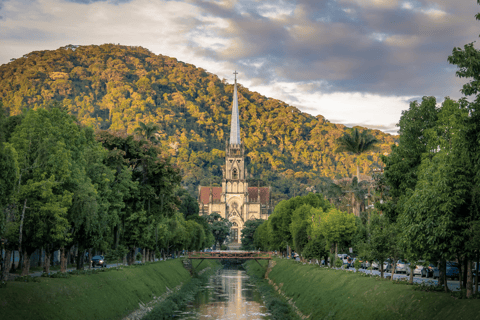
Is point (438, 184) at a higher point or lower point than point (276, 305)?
higher

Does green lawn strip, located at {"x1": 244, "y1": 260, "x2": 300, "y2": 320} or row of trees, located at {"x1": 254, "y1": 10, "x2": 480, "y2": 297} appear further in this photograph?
green lawn strip, located at {"x1": 244, "y1": 260, "x2": 300, "y2": 320}

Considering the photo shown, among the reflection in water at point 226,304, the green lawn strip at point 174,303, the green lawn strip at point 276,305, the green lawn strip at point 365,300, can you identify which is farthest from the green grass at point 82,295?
the green lawn strip at point 365,300

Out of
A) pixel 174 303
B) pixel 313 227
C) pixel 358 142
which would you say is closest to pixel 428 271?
pixel 313 227

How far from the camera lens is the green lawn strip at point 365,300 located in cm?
2764

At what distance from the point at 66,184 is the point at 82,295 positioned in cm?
918

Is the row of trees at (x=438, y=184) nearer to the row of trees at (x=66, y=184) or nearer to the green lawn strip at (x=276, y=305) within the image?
the green lawn strip at (x=276, y=305)

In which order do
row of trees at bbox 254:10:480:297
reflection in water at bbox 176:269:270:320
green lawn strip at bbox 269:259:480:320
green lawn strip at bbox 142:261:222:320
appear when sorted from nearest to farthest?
row of trees at bbox 254:10:480:297 < green lawn strip at bbox 269:259:480:320 < green lawn strip at bbox 142:261:222:320 < reflection in water at bbox 176:269:270:320

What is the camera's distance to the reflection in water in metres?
57.1

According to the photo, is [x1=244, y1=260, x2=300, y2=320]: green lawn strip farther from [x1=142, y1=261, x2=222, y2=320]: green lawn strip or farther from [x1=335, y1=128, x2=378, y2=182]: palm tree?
[x1=335, y1=128, x2=378, y2=182]: palm tree

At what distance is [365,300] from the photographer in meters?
38.3

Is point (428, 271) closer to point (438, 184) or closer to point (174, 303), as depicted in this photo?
point (174, 303)

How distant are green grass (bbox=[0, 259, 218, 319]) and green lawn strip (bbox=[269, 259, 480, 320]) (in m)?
17.4

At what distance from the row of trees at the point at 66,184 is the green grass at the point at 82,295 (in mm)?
3414

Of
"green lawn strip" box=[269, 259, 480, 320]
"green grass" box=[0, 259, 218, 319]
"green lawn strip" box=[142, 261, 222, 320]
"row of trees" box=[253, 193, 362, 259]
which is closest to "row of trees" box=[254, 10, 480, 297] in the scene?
"green lawn strip" box=[269, 259, 480, 320]
